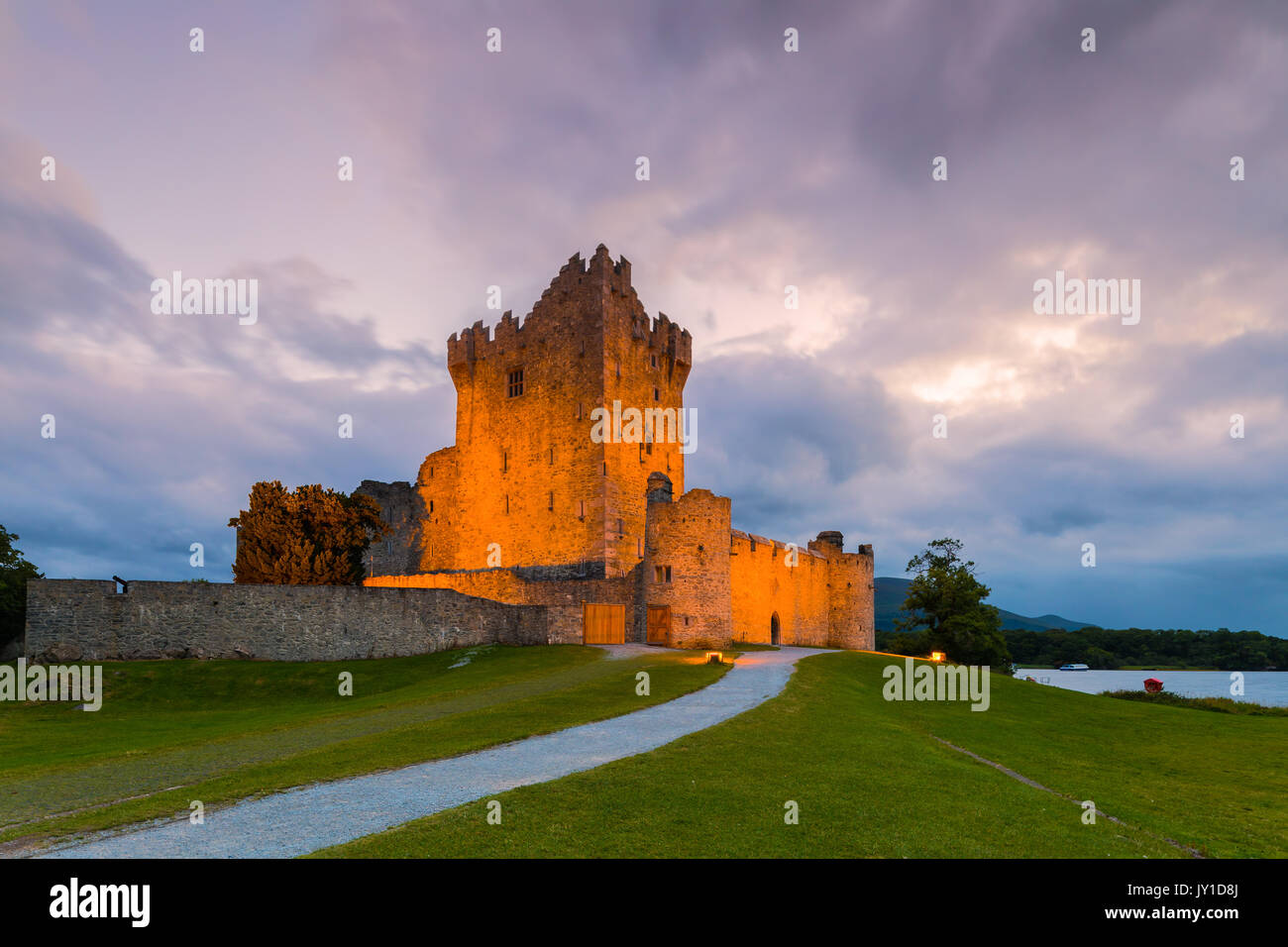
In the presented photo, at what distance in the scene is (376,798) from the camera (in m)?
9.78

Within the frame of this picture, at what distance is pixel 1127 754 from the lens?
19.8m

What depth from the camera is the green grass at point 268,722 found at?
10.7 m

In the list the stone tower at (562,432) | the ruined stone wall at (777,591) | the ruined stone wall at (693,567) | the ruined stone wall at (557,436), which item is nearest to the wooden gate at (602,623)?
the ruined stone wall at (693,567)

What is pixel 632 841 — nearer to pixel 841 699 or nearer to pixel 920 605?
pixel 841 699

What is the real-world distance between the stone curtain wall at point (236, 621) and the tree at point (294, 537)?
647 cm

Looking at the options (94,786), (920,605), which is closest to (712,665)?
(94,786)

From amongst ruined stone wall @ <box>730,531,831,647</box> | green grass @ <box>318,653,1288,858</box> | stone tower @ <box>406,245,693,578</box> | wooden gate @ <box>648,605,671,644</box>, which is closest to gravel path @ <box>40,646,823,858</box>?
green grass @ <box>318,653,1288,858</box>

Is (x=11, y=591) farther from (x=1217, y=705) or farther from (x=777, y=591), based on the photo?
(x=1217, y=705)

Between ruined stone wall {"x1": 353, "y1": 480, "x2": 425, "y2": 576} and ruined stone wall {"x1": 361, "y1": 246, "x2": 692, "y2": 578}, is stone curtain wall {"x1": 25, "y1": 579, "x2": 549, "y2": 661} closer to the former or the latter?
ruined stone wall {"x1": 361, "y1": 246, "x2": 692, "y2": 578}

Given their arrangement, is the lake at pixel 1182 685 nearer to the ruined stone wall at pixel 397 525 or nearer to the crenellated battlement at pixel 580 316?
the crenellated battlement at pixel 580 316

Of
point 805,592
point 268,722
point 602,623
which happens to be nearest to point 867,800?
point 268,722

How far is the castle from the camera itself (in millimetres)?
39656
